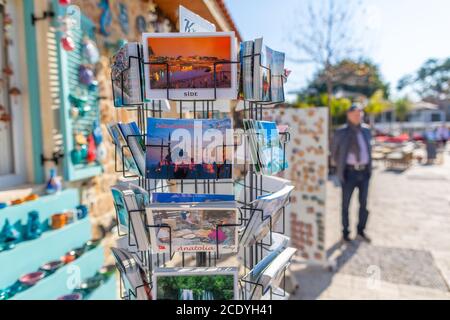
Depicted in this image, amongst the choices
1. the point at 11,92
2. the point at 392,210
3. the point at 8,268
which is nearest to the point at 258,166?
the point at 8,268

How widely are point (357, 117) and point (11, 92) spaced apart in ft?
11.0

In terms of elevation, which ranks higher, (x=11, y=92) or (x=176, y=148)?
(x=11, y=92)

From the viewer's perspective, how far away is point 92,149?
2.77 m

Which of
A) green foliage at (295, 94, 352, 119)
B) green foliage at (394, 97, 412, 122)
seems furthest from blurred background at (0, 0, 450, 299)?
green foliage at (394, 97, 412, 122)

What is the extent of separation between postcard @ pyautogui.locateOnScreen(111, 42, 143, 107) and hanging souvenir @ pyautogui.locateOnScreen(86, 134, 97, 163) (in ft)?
5.35

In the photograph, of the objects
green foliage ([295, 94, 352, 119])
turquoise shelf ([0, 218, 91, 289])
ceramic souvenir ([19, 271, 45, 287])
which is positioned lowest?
ceramic souvenir ([19, 271, 45, 287])

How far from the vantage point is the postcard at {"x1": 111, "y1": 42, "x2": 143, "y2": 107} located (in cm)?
114

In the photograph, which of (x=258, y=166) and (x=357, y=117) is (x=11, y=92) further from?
(x=357, y=117)

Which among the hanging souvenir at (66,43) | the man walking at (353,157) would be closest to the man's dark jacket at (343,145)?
the man walking at (353,157)

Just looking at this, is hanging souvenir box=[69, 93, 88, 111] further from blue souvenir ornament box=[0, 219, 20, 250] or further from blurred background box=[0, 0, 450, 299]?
blue souvenir ornament box=[0, 219, 20, 250]

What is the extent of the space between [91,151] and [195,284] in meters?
1.96

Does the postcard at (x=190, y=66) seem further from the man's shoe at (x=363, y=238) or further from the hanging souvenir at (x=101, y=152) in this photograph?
the man's shoe at (x=363, y=238)

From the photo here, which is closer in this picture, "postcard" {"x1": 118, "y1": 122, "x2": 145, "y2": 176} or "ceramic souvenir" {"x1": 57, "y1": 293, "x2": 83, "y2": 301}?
"postcard" {"x1": 118, "y1": 122, "x2": 145, "y2": 176}

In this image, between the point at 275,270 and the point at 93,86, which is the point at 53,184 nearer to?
the point at 93,86
